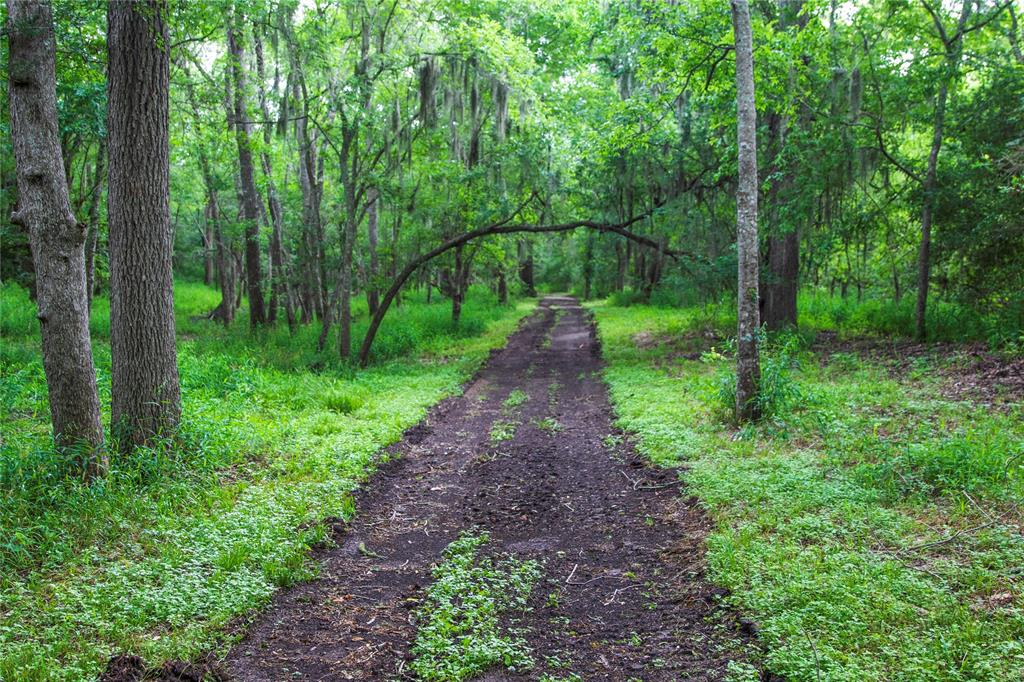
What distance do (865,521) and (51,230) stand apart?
281 inches

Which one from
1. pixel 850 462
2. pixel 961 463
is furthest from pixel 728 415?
pixel 961 463

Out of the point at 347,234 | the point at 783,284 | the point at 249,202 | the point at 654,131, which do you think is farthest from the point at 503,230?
the point at 249,202

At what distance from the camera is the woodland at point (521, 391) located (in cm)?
378

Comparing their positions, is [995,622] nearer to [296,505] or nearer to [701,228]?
[296,505]

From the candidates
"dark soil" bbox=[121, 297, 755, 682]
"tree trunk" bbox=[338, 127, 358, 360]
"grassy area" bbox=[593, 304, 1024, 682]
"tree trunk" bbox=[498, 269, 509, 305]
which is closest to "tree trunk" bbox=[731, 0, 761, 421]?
"grassy area" bbox=[593, 304, 1024, 682]

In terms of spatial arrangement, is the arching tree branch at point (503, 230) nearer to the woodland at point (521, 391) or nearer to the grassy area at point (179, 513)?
the woodland at point (521, 391)

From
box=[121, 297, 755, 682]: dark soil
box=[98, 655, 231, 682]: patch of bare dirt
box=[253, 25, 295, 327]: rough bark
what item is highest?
box=[253, 25, 295, 327]: rough bark

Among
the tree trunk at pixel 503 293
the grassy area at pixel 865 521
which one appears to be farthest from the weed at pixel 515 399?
the tree trunk at pixel 503 293

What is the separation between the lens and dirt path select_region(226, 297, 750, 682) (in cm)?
362

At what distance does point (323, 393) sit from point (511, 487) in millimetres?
4359

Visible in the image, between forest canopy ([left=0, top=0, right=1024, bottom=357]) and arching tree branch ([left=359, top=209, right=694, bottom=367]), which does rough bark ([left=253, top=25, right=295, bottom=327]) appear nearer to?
forest canopy ([left=0, top=0, right=1024, bottom=357])

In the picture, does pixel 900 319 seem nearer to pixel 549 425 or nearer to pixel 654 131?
pixel 654 131

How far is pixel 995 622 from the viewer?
3383 mm

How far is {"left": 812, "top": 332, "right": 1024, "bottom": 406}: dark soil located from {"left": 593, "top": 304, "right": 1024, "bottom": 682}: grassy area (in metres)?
0.38
